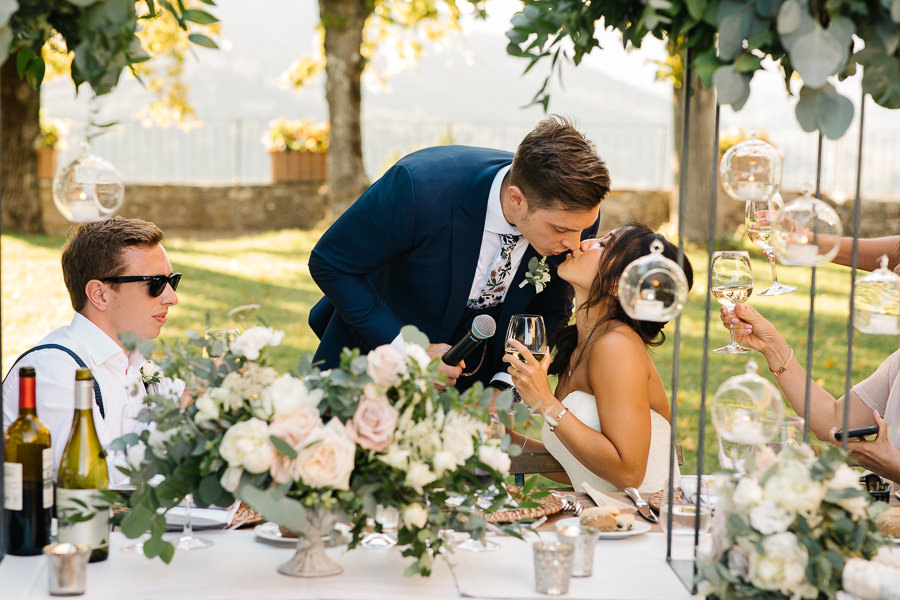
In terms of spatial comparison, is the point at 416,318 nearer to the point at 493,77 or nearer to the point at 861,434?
the point at 861,434

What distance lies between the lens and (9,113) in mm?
11789

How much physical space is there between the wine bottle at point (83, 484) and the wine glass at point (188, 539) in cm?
15

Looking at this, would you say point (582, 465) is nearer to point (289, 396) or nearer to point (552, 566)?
point (552, 566)

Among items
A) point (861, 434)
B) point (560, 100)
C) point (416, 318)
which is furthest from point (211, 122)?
point (560, 100)

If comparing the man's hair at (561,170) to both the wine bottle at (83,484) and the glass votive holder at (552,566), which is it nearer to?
the glass votive holder at (552,566)

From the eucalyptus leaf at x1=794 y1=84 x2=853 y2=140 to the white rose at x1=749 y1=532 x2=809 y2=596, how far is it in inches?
26.2

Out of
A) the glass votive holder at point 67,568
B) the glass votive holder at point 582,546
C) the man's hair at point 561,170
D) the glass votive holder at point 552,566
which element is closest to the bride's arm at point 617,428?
the man's hair at point 561,170

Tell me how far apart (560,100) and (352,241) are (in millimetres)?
30166

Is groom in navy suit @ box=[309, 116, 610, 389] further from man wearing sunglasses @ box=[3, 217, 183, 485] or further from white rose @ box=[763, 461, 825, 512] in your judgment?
white rose @ box=[763, 461, 825, 512]

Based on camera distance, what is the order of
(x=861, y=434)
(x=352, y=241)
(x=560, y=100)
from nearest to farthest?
(x=861, y=434), (x=352, y=241), (x=560, y=100)

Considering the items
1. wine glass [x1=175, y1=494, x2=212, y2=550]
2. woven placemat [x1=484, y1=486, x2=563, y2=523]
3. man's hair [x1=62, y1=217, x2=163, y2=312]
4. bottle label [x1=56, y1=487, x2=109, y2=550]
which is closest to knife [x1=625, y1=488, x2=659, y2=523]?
woven placemat [x1=484, y1=486, x2=563, y2=523]

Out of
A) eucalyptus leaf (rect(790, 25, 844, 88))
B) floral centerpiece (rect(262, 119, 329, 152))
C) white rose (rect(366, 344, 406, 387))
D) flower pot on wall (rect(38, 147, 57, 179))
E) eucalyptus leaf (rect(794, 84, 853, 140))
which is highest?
floral centerpiece (rect(262, 119, 329, 152))

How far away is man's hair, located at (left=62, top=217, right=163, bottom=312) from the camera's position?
2773 millimetres

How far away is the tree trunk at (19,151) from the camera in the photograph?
38.8 ft
